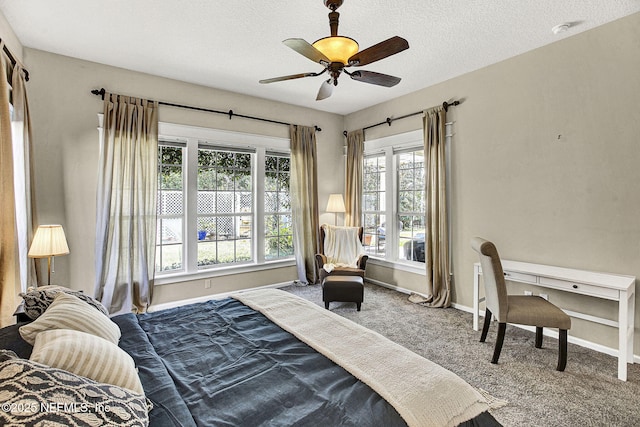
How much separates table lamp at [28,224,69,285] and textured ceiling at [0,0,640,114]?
181 centimetres

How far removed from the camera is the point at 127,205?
139 inches

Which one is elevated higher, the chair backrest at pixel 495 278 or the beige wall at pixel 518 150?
the beige wall at pixel 518 150

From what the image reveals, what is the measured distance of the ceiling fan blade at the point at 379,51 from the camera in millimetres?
2033

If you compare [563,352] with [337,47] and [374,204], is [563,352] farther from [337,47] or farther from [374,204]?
[374,204]

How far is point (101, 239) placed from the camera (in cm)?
338

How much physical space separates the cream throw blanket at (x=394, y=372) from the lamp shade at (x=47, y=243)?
2102mm

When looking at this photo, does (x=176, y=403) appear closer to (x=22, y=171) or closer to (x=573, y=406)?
(x=573, y=406)

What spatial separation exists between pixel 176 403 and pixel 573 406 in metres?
2.39

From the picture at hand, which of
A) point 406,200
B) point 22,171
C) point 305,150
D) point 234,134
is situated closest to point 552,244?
point 406,200

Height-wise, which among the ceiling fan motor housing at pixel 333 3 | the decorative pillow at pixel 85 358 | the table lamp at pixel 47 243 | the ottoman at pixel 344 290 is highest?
the ceiling fan motor housing at pixel 333 3

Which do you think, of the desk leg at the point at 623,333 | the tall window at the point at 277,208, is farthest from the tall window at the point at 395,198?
the desk leg at the point at 623,333

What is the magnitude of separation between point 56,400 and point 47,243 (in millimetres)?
2446

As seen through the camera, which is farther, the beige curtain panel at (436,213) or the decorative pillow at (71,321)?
the beige curtain panel at (436,213)

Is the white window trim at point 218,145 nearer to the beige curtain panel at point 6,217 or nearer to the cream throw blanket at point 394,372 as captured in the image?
the beige curtain panel at point 6,217
